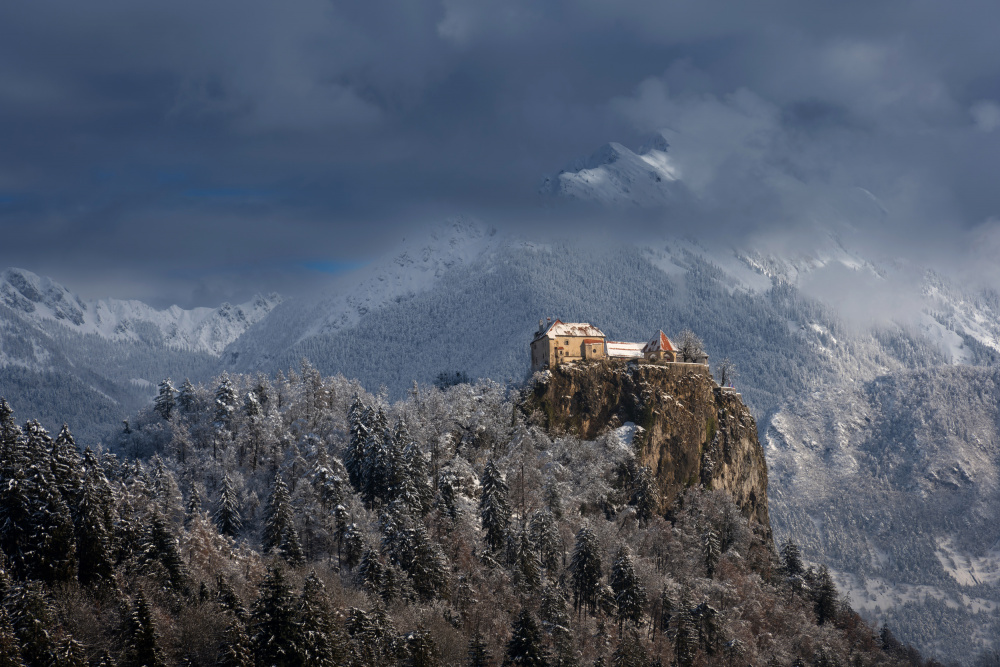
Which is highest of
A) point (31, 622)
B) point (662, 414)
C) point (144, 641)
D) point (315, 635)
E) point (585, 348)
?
point (585, 348)

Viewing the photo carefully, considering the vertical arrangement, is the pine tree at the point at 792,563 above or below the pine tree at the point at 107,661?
above

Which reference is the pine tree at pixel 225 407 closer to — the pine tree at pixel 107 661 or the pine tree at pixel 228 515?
the pine tree at pixel 228 515

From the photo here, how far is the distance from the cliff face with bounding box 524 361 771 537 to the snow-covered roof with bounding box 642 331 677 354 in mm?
4544

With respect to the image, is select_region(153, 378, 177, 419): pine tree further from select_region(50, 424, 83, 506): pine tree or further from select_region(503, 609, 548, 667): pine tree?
select_region(503, 609, 548, 667): pine tree

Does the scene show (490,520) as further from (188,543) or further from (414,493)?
(188,543)

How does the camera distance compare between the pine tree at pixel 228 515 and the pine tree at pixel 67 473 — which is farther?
the pine tree at pixel 228 515

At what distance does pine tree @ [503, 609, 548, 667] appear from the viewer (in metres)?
74.0

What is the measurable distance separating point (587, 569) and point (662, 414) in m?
37.3

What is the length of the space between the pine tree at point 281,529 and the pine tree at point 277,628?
27.3m

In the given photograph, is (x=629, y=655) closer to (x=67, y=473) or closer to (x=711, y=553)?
(x=711, y=553)

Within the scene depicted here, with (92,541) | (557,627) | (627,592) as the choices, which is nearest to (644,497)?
(627,592)

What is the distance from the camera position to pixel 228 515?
10081 centimetres

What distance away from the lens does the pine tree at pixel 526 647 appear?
243ft

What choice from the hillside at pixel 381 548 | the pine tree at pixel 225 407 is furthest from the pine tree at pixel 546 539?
the pine tree at pixel 225 407
